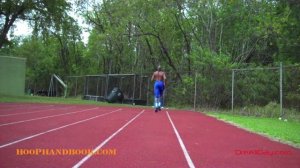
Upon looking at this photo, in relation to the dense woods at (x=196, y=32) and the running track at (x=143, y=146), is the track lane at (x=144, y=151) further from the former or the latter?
the dense woods at (x=196, y=32)

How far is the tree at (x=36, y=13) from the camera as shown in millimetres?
32031

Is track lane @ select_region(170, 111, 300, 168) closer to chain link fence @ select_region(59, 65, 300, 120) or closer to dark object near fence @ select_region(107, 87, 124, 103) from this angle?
chain link fence @ select_region(59, 65, 300, 120)

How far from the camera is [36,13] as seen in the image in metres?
34.6

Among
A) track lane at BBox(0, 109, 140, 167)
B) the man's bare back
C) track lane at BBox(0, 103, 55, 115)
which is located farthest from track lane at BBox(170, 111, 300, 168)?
the man's bare back

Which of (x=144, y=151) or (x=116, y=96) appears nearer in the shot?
(x=144, y=151)

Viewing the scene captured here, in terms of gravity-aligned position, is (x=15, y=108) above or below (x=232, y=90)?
below

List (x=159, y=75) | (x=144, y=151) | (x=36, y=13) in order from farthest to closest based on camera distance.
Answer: (x=36, y=13) < (x=159, y=75) < (x=144, y=151)

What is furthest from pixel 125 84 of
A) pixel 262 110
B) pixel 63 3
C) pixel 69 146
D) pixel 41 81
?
pixel 41 81

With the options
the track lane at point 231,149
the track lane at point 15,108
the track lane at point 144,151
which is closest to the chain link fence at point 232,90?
the track lane at point 231,149

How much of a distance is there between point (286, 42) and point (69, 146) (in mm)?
26091

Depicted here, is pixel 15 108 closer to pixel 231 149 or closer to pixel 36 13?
pixel 231 149

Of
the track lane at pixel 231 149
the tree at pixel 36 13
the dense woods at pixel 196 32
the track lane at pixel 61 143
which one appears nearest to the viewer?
the track lane at pixel 61 143

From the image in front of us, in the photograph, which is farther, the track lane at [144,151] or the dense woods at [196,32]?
the dense woods at [196,32]

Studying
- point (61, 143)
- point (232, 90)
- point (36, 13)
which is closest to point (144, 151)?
point (61, 143)
